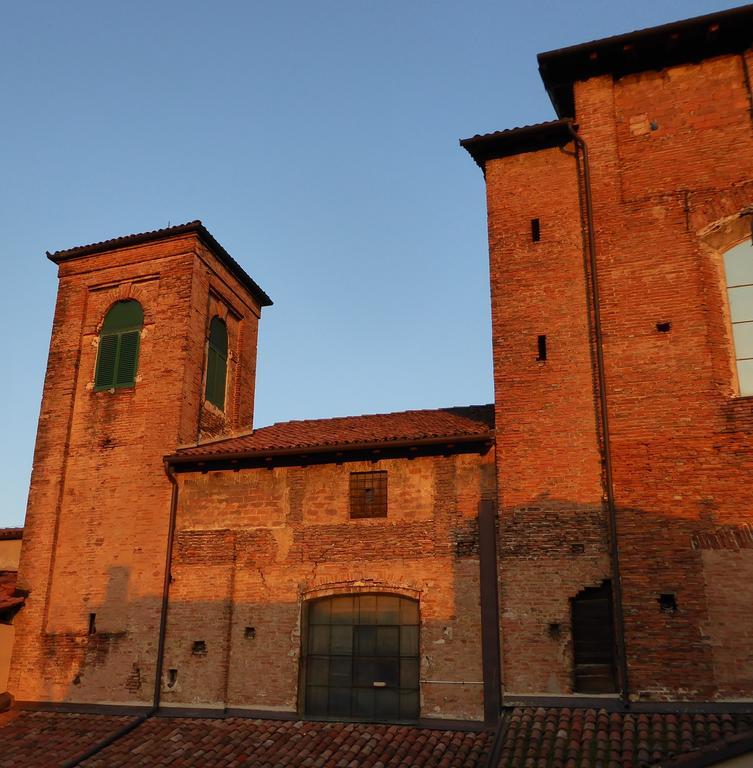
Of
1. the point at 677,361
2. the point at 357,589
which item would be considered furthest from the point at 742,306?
the point at 357,589

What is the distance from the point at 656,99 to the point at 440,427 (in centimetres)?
685

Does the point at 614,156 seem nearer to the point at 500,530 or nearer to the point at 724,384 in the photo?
the point at 724,384

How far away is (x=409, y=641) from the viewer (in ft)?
44.4

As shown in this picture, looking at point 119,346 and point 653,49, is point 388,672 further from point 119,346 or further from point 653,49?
point 653,49

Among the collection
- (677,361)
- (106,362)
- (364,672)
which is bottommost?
(364,672)

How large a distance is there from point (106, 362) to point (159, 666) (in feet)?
21.2

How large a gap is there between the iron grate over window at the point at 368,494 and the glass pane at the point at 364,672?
2.34 metres

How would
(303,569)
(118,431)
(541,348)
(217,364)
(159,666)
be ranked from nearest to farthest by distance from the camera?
(541,348)
(303,569)
(159,666)
(118,431)
(217,364)

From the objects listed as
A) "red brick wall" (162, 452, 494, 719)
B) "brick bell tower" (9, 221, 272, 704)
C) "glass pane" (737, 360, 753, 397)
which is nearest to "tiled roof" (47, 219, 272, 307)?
"brick bell tower" (9, 221, 272, 704)

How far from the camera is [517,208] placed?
1516 cm

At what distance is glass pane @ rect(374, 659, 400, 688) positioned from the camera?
44.1 ft

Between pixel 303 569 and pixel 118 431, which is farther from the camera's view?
pixel 118 431

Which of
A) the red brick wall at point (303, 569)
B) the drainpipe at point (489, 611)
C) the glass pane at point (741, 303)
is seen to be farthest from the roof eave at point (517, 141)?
the drainpipe at point (489, 611)

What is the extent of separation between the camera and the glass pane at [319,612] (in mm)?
14102
